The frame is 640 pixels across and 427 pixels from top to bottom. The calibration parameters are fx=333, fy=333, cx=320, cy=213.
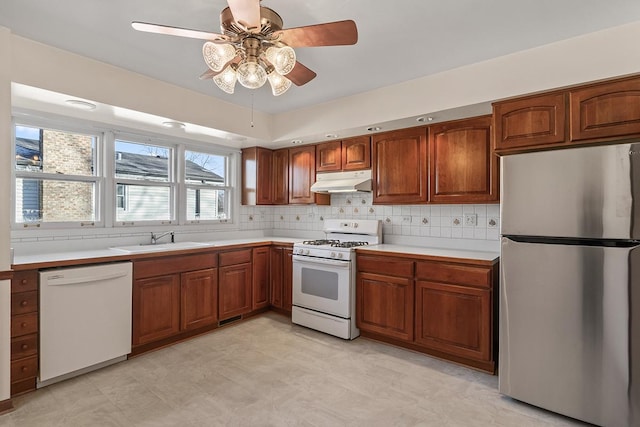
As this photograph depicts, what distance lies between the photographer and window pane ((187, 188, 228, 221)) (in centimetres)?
416

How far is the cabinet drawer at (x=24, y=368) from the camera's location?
7.47 feet

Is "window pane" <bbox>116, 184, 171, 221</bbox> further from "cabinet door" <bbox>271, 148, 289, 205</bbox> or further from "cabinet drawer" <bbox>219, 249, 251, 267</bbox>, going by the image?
"cabinet door" <bbox>271, 148, 289, 205</bbox>

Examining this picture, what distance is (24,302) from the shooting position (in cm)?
234

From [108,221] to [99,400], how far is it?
1722mm

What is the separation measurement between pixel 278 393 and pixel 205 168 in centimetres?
296

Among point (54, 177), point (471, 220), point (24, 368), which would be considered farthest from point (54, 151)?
point (471, 220)

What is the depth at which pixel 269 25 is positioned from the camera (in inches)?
64.7

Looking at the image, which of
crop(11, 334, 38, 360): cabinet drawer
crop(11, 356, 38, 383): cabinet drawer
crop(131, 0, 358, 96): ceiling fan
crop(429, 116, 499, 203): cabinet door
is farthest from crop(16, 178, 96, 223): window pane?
crop(429, 116, 499, 203): cabinet door

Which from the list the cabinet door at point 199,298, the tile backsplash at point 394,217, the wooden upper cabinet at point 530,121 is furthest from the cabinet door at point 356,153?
the cabinet door at point 199,298

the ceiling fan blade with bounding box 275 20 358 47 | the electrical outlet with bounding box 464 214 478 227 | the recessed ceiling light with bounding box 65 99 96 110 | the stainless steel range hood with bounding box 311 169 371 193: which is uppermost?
the recessed ceiling light with bounding box 65 99 96 110

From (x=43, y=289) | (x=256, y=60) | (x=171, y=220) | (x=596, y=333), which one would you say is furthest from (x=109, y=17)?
(x=596, y=333)

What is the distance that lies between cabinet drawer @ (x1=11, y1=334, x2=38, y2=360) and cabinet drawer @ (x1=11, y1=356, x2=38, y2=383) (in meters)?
0.03

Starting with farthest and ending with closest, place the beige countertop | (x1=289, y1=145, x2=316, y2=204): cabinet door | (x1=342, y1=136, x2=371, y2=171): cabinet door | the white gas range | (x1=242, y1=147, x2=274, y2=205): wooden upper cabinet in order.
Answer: (x1=242, y1=147, x2=274, y2=205): wooden upper cabinet
(x1=289, y1=145, x2=316, y2=204): cabinet door
(x1=342, y1=136, x2=371, y2=171): cabinet door
the white gas range
the beige countertop

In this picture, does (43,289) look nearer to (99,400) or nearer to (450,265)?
(99,400)
